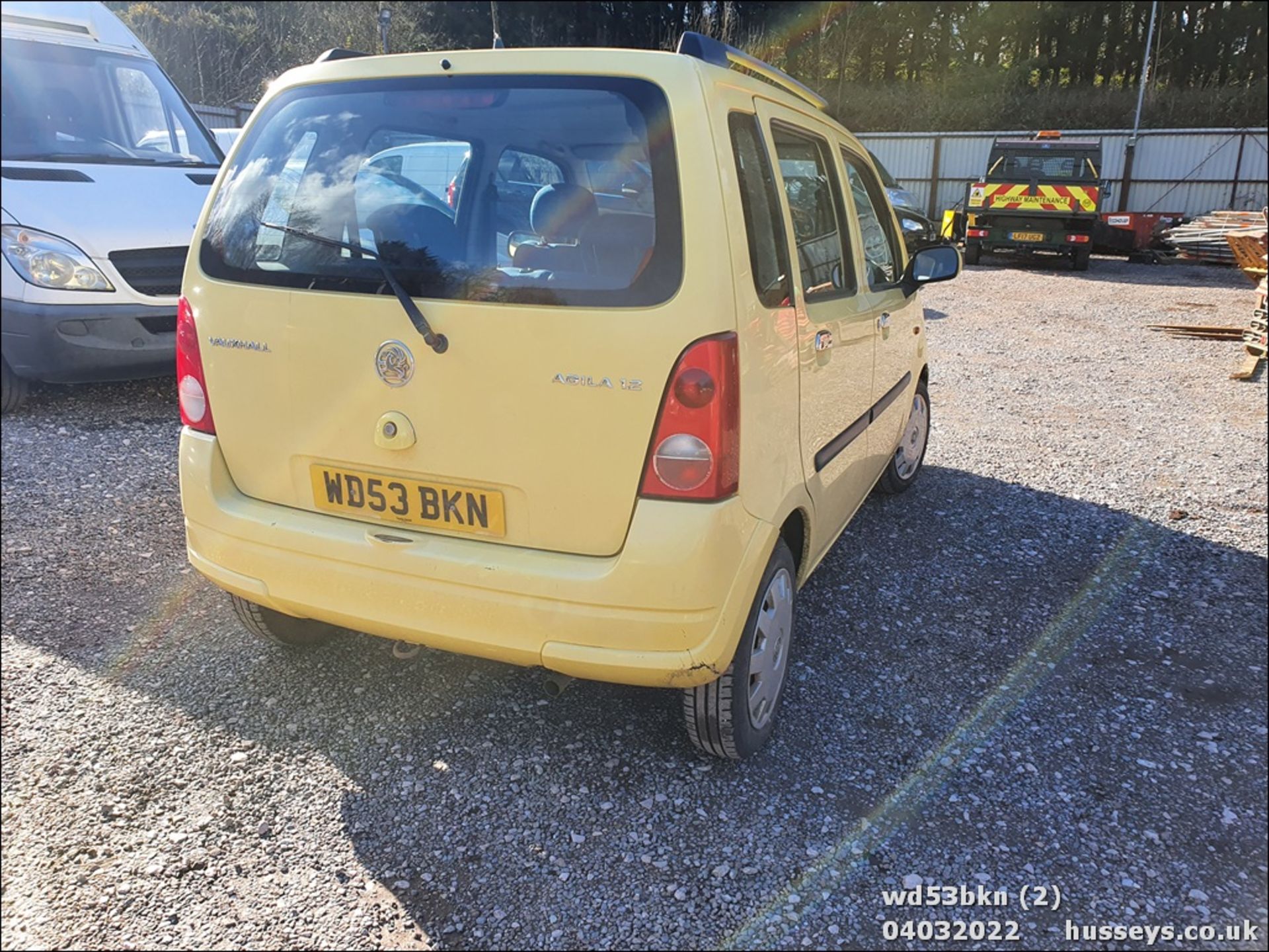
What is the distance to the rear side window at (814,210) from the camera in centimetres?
268

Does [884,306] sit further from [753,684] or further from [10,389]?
[10,389]

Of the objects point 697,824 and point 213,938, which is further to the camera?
point 697,824

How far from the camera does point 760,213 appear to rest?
2.34 meters

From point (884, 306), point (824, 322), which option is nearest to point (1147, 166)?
point (884, 306)

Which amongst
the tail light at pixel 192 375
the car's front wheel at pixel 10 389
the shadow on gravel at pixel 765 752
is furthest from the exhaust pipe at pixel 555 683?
the car's front wheel at pixel 10 389

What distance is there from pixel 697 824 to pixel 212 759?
1333 mm

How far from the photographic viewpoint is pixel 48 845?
2.16 meters

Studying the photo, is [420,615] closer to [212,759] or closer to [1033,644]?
[212,759]

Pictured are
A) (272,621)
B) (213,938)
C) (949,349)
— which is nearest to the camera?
(213,938)

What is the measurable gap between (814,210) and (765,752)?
1693mm

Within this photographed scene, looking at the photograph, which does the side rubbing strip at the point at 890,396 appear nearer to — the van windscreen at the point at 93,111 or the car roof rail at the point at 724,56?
the car roof rail at the point at 724,56

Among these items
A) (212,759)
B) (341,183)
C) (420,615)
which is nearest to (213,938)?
(212,759)

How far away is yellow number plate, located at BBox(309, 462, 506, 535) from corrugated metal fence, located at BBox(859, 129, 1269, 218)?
881 inches

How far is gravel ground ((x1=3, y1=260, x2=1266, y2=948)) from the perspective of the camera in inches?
81.5
